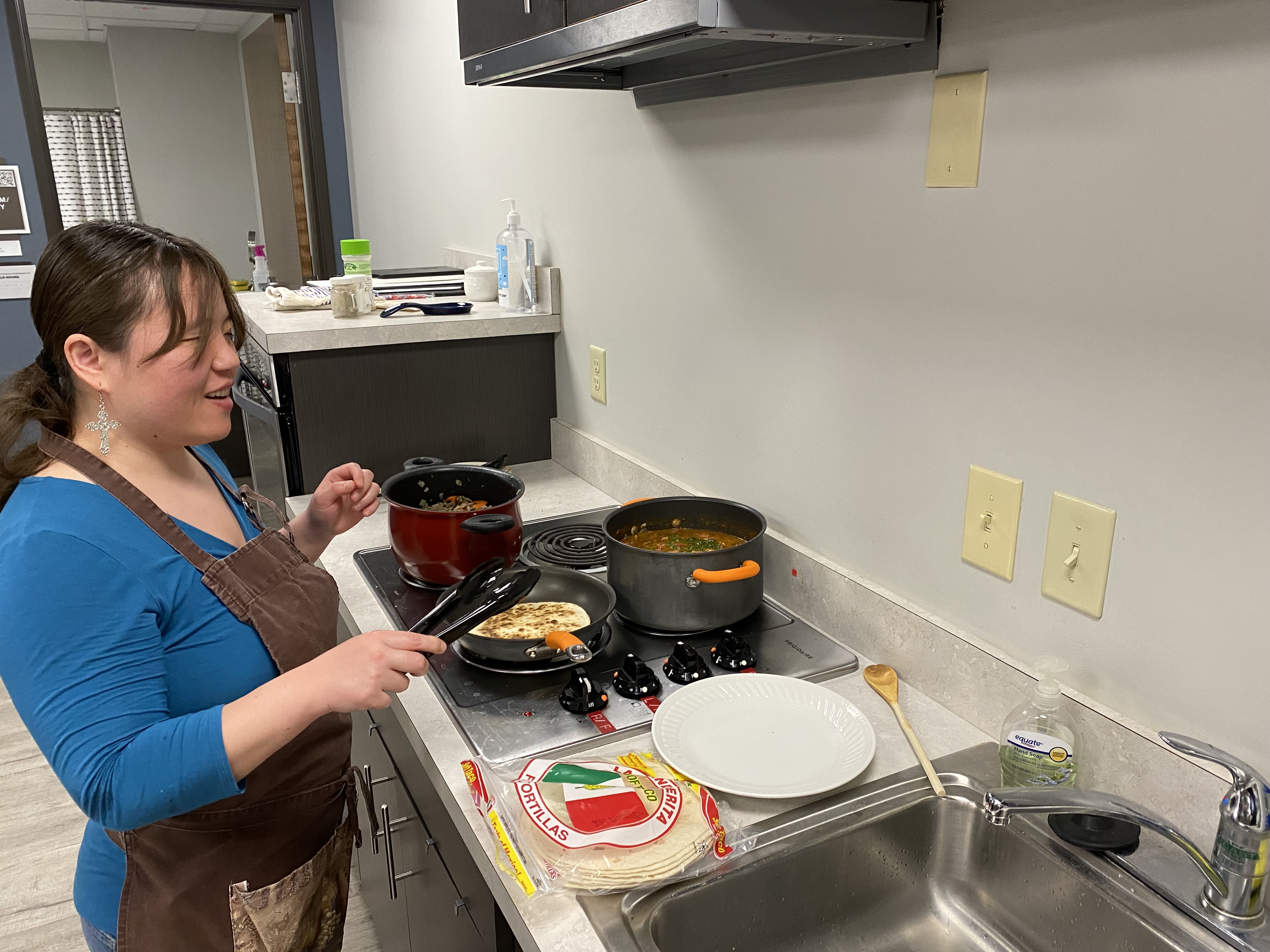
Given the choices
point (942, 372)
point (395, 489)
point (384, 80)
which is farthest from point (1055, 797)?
point (384, 80)

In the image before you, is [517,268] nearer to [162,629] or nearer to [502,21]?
[502,21]

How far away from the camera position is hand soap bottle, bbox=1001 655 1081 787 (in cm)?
104

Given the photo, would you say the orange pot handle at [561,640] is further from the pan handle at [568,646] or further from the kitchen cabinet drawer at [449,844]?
the kitchen cabinet drawer at [449,844]

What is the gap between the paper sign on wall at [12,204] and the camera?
3.63m

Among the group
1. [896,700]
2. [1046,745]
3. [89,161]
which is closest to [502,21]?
[896,700]

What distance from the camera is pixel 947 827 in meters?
1.11

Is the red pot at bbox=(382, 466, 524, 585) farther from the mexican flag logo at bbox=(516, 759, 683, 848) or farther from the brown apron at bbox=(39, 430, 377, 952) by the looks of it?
the mexican flag logo at bbox=(516, 759, 683, 848)

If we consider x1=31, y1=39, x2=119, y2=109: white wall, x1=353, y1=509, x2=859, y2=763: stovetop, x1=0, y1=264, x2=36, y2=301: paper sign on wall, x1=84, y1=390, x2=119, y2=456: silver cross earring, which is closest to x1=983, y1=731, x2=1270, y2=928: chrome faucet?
x1=353, y1=509, x2=859, y2=763: stovetop

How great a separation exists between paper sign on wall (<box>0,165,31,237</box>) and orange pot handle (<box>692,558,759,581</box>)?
3.58m

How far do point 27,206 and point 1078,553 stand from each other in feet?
13.4

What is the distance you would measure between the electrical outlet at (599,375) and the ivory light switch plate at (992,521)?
3.47 feet

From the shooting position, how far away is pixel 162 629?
100 cm

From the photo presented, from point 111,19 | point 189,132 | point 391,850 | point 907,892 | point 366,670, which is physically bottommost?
point 391,850

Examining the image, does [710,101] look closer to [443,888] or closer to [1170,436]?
[1170,436]
